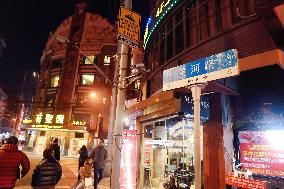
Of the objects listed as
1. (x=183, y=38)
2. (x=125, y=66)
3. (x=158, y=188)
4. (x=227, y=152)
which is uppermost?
(x=183, y=38)

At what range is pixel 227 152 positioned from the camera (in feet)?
24.8

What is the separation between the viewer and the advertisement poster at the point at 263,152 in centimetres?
675

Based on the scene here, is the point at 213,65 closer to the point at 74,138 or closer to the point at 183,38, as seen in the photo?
the point at 183,38

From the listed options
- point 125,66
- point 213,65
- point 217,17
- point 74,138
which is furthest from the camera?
point 74,138

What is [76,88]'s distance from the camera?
139 ft

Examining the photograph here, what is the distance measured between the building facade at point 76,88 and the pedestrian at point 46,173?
96.1 ft

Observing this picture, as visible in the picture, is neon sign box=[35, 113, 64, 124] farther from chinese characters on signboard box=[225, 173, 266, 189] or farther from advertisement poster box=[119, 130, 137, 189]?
chinese characters on signboard box=[225, 173, 266, 189]

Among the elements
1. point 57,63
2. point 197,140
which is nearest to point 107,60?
point 57,63

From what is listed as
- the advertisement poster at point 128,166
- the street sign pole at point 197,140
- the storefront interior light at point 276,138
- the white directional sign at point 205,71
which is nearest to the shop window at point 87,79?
the advertisement poster at point 128,166

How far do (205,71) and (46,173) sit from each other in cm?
498

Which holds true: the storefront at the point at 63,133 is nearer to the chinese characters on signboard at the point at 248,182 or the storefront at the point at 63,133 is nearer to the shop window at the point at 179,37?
the shop window at the point at 179,37

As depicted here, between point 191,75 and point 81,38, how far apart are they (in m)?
43.0

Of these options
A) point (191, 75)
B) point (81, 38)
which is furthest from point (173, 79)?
point (81, 38)

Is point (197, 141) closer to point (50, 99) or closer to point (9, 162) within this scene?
point (9, 162)
